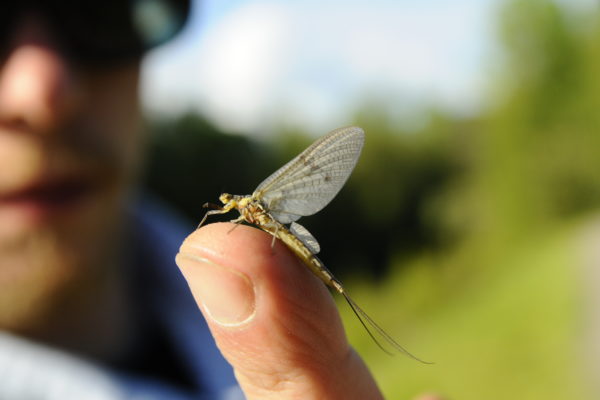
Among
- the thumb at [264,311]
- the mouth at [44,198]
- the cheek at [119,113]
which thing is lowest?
the thumb at [264,311]

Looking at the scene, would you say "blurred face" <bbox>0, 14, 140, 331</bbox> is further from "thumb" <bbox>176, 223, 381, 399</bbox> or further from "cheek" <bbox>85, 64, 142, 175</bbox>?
"thumb" <bbox>176, 223, 381, 399</bbox>

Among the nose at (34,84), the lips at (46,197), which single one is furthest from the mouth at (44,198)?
the nose at (34,84)

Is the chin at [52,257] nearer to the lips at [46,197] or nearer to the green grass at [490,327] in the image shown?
the lips at [46,197]

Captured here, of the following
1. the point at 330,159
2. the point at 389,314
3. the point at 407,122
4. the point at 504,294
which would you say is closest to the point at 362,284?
the point at 389,314

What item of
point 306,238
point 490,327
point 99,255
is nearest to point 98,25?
point 99,255

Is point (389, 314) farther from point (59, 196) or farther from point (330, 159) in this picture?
point (330, 159)

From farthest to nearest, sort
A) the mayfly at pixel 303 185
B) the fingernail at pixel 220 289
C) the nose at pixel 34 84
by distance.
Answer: the nose at pixel 34 84
the mayfly at pixel 303 185
the fingernail at pixel 220 289
